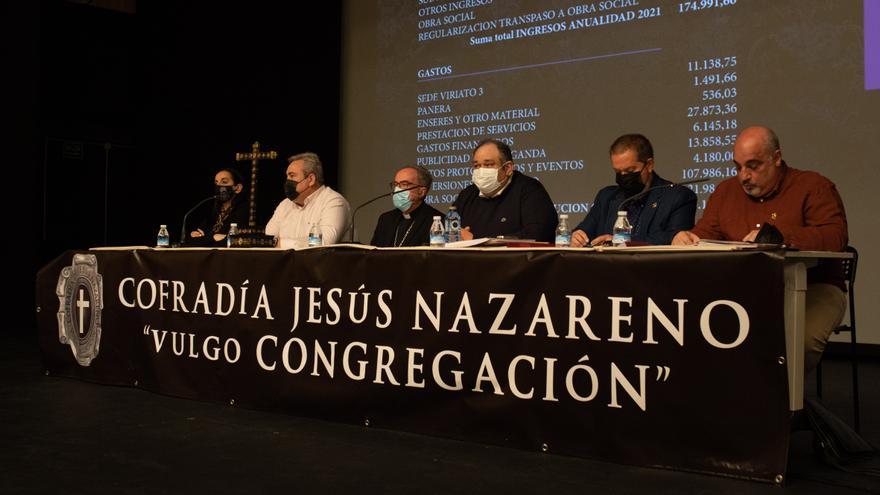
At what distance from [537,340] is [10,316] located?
17.2 feet

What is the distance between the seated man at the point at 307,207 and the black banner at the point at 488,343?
867 millimetres

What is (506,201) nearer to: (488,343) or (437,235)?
(437,235)

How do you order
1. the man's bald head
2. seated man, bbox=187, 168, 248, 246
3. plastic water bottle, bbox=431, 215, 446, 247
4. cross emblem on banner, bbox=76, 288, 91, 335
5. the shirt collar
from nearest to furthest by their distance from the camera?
the man's bald head
plastic water bottle, bbox=431, 215, 446, 247
cross emblem on banner, bbox=76, 288, 91, 335
the shirt collar
seated man, bbox=187, 168, 248, 246

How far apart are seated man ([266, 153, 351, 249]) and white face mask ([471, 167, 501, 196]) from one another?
2.43 feet

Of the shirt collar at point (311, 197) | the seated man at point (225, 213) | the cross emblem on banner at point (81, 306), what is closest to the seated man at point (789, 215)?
the shirt collar at point (311, 197)

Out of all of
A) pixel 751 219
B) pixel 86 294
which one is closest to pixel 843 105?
pixel 751 219

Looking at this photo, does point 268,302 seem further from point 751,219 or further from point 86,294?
point 751,219

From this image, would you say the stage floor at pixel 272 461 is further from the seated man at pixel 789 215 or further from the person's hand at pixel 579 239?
the person's hand at pixel 579 239

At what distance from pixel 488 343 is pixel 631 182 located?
4.15 ft

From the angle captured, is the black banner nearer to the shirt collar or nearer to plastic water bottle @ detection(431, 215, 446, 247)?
plastic water bottle @ detection(431, 215, 446, 247)

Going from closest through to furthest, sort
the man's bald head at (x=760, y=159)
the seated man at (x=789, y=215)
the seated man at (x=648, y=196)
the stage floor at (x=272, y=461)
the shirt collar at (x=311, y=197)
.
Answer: the stage floor at (x=272, y=461), the seated man at (x=789, y=215), the man's bald head at (x=760, y=159), the seated man at (x=648, y=196), the shirt collar at (x=311, y=197)

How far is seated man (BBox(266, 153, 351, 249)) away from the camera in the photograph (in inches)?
159

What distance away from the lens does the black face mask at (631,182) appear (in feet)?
11.2

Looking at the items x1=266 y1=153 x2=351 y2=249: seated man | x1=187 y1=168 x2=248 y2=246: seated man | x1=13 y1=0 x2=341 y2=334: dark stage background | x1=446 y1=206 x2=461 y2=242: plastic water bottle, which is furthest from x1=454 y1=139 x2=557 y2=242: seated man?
x1=13 y1=0 x2=341 y2=334: dark stage background
